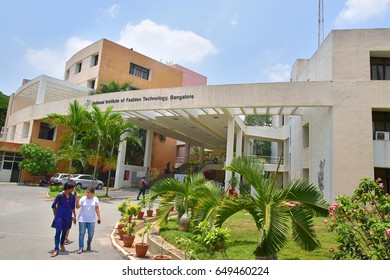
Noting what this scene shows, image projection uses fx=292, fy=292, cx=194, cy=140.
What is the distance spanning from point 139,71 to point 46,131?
12.3m

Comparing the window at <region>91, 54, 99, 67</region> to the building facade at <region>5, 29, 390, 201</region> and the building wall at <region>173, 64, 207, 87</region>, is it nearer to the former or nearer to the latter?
the building facade at <region>5, 29, 390, 201</region>

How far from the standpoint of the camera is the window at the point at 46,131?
27.7 metres

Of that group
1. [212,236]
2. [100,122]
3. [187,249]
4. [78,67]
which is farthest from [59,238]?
[78,67]

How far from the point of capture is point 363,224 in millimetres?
4449

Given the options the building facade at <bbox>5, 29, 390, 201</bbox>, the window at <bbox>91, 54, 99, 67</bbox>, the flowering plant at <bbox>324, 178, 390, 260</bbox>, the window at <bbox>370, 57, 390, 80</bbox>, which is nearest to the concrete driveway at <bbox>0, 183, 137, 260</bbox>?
the flowering plant at <bbox>324, 178, 390, 260</bbox>

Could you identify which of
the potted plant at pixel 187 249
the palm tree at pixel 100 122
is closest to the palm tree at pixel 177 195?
the potted plant at pixel 187 249

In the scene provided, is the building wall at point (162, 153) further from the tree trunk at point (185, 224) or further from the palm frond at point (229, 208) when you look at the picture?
the palm frond at point (229, 208)

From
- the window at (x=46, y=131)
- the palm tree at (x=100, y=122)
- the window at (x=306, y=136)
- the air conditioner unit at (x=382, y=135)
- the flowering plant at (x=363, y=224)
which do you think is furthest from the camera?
the window at (x=46, y=131)

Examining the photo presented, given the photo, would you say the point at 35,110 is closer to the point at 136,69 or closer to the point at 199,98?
the point at 136,69

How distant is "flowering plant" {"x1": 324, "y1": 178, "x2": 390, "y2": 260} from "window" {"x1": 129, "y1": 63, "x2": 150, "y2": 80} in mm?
31361

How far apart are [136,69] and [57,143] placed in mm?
12412

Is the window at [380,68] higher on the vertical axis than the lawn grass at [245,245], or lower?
higher

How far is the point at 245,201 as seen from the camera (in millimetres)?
4906

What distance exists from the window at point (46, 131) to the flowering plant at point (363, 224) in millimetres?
28432
